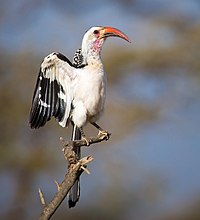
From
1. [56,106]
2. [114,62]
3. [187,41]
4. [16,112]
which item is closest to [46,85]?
[56,106]

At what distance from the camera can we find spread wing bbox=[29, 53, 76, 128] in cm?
134

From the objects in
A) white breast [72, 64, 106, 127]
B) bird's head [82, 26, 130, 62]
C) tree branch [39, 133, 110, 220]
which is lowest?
tree branch [39, 133, 110, 220]

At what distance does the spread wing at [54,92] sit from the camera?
134 centimetres

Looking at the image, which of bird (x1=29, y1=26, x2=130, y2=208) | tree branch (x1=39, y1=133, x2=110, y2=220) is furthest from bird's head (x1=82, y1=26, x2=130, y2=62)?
tree branch (x1=39, y1=133, x2=110, y2=220)

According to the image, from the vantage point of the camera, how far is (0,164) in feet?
11.1

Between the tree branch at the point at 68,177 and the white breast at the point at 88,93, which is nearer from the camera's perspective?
the tree branch at the point at 68,177

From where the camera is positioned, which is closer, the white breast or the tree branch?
the tree branch

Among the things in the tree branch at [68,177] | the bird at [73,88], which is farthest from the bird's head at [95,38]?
the tree branch at [68,177]

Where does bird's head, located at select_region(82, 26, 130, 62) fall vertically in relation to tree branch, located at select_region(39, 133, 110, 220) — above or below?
above

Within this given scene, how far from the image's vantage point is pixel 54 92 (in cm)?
136

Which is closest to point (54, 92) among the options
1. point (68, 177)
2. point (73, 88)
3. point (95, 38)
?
point (73, 88)

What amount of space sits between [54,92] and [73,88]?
0.14 ft

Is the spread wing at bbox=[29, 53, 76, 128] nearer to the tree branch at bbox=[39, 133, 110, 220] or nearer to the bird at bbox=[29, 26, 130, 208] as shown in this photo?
the bird at bbox=[29, 26, 130, 208]

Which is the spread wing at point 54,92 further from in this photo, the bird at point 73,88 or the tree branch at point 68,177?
the tree branch at point 68,177
